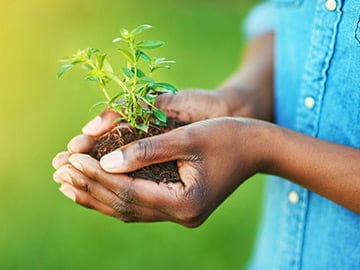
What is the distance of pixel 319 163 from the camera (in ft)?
6.11

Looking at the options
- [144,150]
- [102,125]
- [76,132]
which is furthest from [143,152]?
[76,132]

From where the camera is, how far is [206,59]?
20.5 ft

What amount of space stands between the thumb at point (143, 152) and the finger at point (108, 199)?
10 centimetres

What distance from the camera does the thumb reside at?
1756mm

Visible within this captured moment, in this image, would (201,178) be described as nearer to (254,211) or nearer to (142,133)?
(142,133)

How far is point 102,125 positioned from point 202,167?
430 millimetres

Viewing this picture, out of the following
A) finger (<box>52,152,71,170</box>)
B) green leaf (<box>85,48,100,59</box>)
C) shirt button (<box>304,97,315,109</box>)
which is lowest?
finger (<box>52,152,71,170</box>)

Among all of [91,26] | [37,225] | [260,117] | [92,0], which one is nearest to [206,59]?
[91,26]

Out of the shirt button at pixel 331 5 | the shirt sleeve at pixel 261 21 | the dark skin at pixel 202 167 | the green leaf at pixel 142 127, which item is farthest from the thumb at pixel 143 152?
the shirt sleeve at pixel 261 21

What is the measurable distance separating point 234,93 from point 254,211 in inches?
90.0

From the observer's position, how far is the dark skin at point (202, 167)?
1778 mm

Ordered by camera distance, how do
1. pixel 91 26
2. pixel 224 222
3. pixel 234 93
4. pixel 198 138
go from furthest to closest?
pixel 91 26 < pixel 224 222 < pixel 234 93 < pixel 198 138

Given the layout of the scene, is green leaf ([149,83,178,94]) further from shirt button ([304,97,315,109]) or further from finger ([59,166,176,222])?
shirt button ([304,97,315,109])

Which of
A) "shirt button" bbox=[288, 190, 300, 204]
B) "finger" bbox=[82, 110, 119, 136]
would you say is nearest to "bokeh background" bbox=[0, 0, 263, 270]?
"shirt button" bbox=[288, 190, 300, 204]
